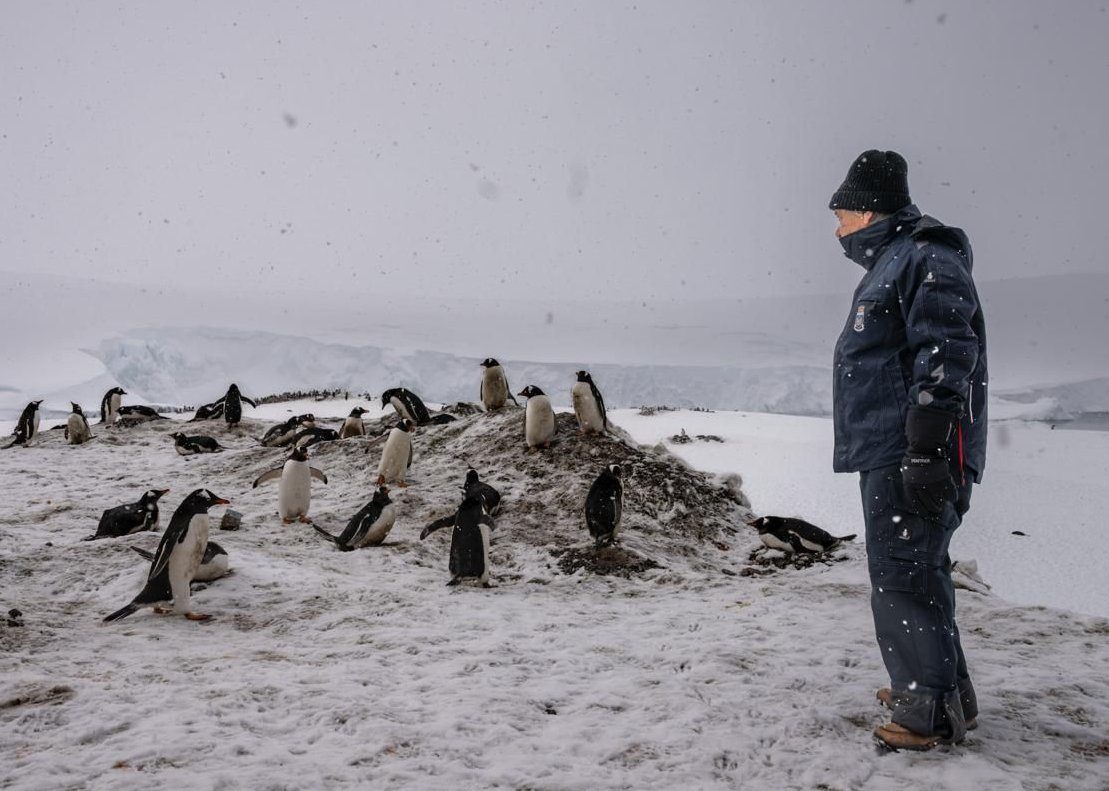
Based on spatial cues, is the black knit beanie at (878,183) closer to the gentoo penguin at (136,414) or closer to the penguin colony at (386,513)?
Result: the penguin colony at (386,513)

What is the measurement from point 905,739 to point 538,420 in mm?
6371

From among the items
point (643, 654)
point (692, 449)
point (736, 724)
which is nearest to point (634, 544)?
point (643, 654)

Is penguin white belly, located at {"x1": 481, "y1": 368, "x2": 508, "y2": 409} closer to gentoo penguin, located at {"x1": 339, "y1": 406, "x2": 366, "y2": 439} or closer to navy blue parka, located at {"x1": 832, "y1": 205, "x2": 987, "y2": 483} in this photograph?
gentoo penguin, located at {"x1": 339, "y1": 406, "x2": 366, "y2": 439}

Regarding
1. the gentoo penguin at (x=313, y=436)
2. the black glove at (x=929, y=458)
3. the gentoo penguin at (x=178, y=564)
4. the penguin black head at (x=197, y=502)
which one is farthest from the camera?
the gentoo penguin at (x=313, y=436)

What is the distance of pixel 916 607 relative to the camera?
2.97 meters

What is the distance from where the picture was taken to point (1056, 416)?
33562 millimetres

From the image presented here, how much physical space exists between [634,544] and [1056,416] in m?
34.2

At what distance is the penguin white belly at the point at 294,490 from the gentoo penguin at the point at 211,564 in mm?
2139

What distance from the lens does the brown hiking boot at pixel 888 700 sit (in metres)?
3.09

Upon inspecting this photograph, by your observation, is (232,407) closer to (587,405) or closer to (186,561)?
(587,405)

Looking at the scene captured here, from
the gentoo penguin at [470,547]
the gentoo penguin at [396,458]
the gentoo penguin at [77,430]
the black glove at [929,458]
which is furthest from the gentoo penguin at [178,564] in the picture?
the gentoo penguin at [77,430]

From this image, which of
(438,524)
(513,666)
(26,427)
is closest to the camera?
(513,666)

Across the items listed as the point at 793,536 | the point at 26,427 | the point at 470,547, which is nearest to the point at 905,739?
the point at 470,547

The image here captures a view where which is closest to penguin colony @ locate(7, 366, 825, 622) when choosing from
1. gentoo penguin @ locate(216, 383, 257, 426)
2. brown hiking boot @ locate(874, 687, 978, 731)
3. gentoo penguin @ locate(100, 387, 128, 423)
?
gentoo penguin @ locate(216, 383, 257, 426)
